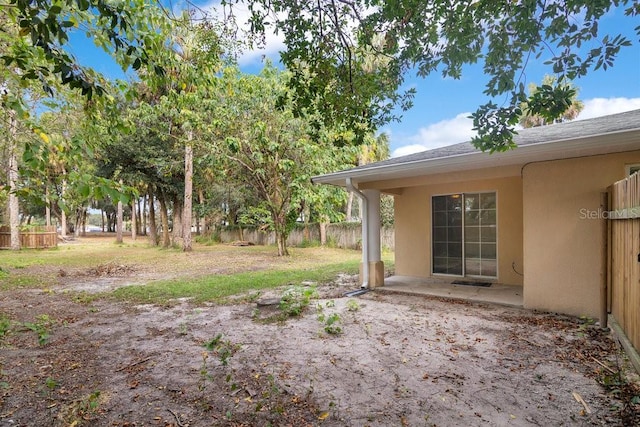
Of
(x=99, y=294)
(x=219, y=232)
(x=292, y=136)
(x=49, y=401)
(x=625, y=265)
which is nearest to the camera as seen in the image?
(x=49, y=401)

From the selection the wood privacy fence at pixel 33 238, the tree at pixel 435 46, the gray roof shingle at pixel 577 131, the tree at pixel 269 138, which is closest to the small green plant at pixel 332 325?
the tree at pixel 435 46

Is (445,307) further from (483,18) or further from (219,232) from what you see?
(219,232)

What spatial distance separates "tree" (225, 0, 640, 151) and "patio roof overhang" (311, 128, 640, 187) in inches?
79.9

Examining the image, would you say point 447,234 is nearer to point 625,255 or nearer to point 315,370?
point 625,255

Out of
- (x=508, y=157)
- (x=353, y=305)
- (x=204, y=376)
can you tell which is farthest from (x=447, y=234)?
(x=204, y=376)

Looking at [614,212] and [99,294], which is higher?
[614,212]

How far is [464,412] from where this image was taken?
97.0 inches

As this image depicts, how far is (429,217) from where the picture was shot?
7789 millimetres

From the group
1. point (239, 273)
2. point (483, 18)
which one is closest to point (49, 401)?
point (483, 18)

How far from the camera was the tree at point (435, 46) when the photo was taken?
2146 millimetres

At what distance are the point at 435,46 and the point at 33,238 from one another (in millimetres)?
21250

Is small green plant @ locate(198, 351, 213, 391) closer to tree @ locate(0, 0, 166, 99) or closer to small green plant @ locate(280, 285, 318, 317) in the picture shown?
small green plant @ locate(280, 285, 318, 317)

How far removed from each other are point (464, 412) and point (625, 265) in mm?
2249

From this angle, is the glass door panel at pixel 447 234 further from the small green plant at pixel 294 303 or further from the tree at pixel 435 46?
the tree at pixel 435 46
